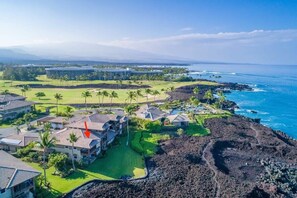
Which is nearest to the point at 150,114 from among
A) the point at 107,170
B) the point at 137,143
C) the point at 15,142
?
the point at 137,143

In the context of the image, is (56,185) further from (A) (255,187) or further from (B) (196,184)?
(A) (255,187)

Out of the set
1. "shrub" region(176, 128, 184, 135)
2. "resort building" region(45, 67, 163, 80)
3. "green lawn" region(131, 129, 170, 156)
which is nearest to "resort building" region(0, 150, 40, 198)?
"green lawn" region(131, 129, 170, 156)

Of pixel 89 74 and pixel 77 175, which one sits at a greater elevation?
pixel 89 74

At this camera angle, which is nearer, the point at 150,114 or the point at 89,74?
the point at 150,114

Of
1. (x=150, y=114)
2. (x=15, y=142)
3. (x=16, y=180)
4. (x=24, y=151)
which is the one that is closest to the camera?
(x=16, y=180)

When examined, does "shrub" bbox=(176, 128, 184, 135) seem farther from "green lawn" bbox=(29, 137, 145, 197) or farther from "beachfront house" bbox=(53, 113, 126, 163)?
"green lawn" bbox=(29, 137, 145, 197)

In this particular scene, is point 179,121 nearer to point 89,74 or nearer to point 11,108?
point 11,108

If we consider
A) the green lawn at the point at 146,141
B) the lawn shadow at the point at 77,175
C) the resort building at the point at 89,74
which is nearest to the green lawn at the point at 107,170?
the lawn shadow at the point at 77,175
